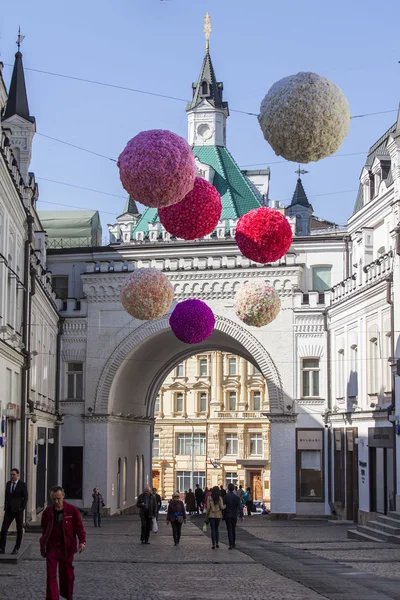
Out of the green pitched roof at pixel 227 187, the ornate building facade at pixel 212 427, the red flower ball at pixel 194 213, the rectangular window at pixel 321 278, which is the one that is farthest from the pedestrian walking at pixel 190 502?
the red flower ball at pixel 194 213

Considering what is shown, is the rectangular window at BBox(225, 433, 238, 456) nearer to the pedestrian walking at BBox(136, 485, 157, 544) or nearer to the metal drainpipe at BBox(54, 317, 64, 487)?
the metal drainpipe at BBox(54, 317, 64, 487)

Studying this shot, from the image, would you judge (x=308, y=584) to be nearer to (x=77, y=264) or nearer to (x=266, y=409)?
(x=77, y=264)

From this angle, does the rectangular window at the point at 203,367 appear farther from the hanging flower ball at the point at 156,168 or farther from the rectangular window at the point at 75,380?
the hanging flower ball at the point at 156,168

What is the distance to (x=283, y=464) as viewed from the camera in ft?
132

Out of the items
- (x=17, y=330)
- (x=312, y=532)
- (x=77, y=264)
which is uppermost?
(x=77, y=264)

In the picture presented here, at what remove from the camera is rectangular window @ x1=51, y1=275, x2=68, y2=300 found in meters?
44.5

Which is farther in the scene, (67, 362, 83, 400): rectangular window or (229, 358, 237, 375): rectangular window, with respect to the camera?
(229, 358, 237, 375): rectangular window

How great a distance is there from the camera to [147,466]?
173 feet

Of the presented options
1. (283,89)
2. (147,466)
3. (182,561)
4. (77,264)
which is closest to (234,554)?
(182,561)

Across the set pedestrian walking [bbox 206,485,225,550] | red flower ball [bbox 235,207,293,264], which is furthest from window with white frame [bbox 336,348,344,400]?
red flower ball [bbox 235,207,293,264]

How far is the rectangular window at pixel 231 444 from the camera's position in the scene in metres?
74.2

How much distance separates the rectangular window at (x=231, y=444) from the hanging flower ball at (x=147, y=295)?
5755cm

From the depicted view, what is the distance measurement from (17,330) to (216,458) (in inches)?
1786

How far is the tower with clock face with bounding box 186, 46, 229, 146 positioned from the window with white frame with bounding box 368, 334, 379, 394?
18986 millimetres
